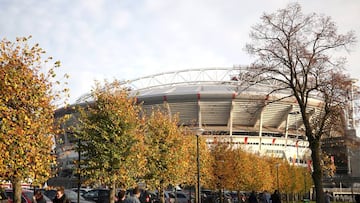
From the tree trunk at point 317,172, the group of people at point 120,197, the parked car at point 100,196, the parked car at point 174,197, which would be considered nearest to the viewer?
the group of people at point 120,197

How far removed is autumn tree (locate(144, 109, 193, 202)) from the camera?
29.5m

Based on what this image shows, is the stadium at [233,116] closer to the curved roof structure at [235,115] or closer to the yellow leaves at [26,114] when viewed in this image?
the curved roof structure at [235,115]

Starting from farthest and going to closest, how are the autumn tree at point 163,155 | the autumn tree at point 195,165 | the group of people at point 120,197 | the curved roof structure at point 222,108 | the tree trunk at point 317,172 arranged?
the curved roof structure at point 222,108
the autumn tree at point 195,165
the autumn tree at point 163,155
the tree trunk at point 317,172
the group of people at point 120,197

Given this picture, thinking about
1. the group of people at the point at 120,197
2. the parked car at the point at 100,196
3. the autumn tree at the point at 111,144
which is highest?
the autumn tree at the point at 111,144

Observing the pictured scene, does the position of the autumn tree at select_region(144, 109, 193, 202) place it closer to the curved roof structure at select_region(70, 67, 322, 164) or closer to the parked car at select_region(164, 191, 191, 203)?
the parked car at select_region(164, 191, 191, 203)

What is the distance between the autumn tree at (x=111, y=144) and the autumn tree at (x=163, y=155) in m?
3.63

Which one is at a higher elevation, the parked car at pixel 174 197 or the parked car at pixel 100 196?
the parked car at pixel 100 196

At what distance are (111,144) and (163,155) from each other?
680 cm

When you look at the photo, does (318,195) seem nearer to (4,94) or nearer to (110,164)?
(110,164)

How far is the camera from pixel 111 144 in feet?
79.4

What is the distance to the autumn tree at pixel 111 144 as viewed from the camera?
78.6ft

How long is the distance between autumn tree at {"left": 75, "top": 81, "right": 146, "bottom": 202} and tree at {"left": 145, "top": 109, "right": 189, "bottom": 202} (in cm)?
361

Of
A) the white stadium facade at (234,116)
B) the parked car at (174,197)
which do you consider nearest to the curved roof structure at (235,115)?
the white stadium facade at (234,116)

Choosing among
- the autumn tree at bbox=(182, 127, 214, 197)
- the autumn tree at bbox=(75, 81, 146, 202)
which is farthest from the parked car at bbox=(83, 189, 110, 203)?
the autumn tree at bbox=(182, 127, 214, 197)
